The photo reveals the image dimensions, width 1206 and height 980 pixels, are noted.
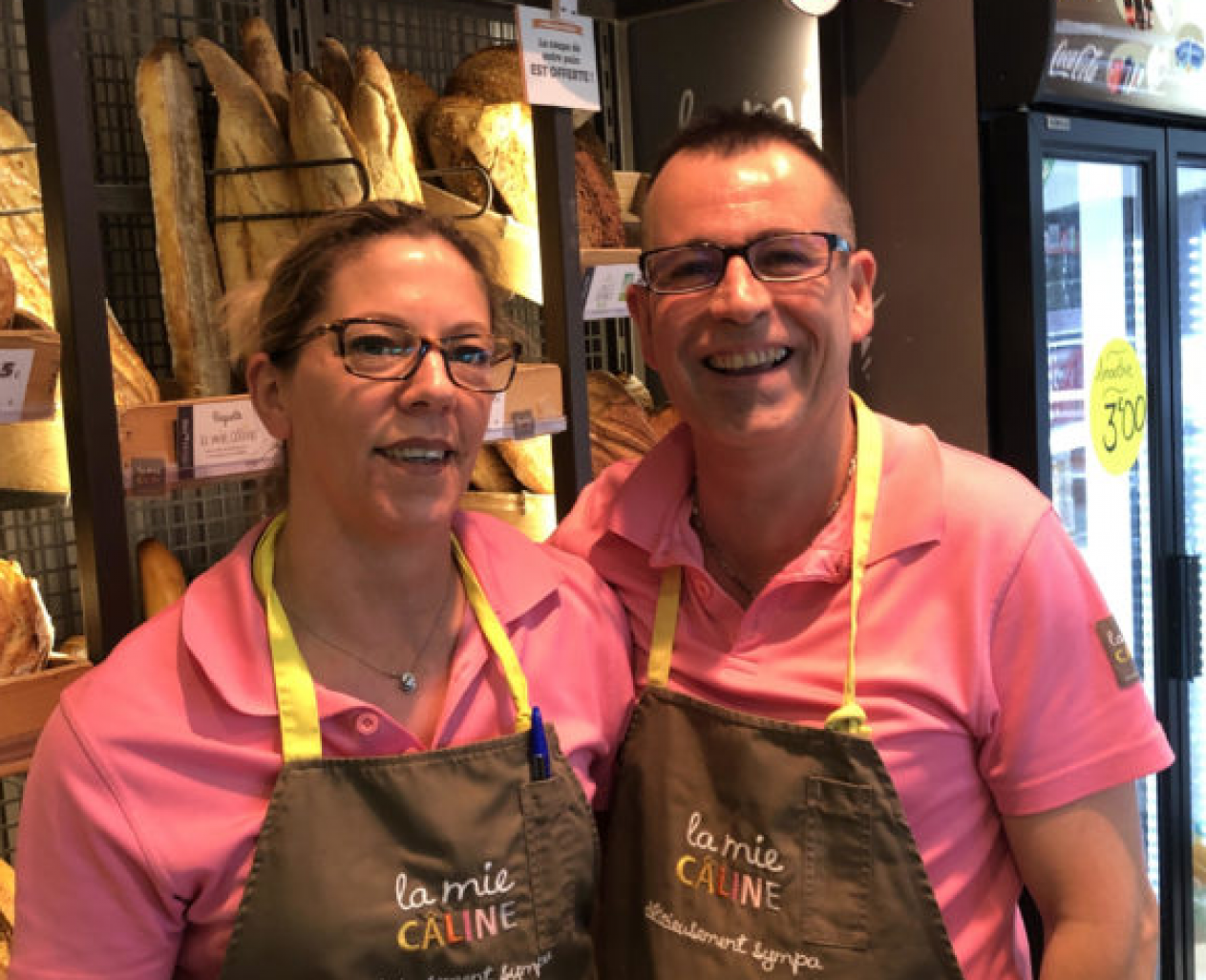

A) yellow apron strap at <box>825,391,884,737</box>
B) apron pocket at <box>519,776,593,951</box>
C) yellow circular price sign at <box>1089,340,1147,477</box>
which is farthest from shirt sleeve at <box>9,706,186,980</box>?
yellow circular price sign at <box>1089,340,1147,477</box>

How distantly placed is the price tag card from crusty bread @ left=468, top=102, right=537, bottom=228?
756 millimetres

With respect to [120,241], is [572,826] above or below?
below

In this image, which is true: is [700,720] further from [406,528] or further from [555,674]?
[406,528]

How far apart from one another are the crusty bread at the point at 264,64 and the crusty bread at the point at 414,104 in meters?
0.31

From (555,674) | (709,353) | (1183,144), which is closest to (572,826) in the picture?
(555,674)

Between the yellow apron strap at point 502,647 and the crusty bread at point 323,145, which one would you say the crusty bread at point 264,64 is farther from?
the yellow apron strap at point 502,647

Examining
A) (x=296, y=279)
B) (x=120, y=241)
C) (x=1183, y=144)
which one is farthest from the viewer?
(x=1183, y=144)

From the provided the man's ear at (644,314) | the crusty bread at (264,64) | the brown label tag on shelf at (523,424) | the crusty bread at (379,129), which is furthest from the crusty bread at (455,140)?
the man's ear at (644,314)

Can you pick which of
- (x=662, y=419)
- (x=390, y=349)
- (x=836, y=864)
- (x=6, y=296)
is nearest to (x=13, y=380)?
(x=6, y=296)

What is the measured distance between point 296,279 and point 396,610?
0.36 m

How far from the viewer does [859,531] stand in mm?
1512

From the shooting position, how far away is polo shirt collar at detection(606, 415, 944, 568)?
150 centimetres

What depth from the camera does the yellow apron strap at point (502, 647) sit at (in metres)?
1.44

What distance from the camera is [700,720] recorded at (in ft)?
5.02
